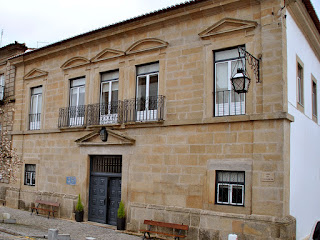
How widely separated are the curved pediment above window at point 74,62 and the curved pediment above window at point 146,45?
2.41 m

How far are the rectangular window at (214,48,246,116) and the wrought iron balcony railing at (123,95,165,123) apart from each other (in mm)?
1933

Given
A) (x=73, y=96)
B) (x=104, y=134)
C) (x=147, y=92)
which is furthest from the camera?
(x=73, y=96)

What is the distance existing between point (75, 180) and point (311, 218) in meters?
8.53

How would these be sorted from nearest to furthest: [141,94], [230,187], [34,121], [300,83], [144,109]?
[230,187], [300,83], [144,109], [141,94], [34,121]

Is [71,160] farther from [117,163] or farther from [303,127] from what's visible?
[303,127]

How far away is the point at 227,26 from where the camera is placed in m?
10.9

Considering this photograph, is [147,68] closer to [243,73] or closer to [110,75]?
[110,75]

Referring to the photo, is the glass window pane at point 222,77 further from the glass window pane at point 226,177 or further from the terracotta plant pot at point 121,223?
the terracotta plant pot at point 121,223

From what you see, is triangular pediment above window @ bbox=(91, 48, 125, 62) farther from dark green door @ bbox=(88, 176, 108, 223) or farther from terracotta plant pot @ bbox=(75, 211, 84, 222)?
terracotta plant pot @ bbox=(75, 211, 84, 222)

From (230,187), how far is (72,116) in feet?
A: 24.2

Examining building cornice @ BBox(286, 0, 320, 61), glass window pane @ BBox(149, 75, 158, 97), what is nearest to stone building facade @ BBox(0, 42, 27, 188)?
glass window pane @ BBox(149, 75, 158, 97)

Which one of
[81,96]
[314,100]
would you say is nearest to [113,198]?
[81,96]

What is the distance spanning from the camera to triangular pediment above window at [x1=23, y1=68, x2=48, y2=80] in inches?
650

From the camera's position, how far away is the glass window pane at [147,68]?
12695 millimetres
